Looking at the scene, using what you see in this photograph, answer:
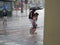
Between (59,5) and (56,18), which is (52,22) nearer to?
(56,18)

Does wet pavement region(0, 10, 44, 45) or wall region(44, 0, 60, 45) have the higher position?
wall region(44, 0, 60, 45)

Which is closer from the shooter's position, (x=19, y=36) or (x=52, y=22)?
(x=52, y=22)

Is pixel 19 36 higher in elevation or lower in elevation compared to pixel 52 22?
lower

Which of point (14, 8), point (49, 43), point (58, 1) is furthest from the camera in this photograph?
point (14, 8)

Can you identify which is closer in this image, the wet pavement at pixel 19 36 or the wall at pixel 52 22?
the wall at pixel 52 22

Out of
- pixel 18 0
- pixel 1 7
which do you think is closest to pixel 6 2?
pixel 1 7

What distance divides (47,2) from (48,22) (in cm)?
19

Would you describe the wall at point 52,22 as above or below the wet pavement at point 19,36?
above

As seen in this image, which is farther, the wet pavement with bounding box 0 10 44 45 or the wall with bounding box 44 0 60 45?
the wet pavement with bounding box 0 10 44 45

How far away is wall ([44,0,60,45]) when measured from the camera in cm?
159

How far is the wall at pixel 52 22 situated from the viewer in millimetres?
1589

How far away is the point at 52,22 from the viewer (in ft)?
5.32

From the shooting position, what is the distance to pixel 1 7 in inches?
472

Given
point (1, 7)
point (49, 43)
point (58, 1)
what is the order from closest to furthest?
1. point (58, 1)
2. point (49, 43)
3. point (1, 7)
